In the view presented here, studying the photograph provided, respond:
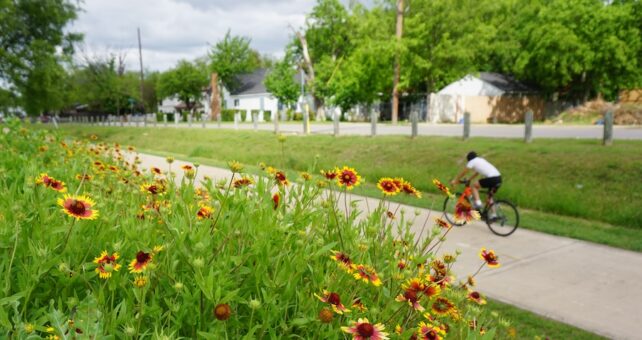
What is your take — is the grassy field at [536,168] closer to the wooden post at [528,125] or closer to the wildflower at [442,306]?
the wooden post at [528,125]

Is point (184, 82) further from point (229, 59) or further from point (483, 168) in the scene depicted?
point (483, 168)

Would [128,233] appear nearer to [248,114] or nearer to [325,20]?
[325,20]

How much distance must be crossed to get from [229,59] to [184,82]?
7833mm

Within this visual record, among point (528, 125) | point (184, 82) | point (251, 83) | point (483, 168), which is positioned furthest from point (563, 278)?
point (184, 82)

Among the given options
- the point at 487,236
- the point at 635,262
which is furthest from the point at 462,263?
the point at 635,262

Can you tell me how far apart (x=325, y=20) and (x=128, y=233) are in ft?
153

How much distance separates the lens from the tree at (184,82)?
64375 mm

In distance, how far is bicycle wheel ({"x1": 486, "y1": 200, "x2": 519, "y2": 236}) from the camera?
263 inches

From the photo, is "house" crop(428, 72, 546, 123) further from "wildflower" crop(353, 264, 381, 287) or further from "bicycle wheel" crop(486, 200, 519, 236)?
"wildflower" crop(353, 264, 381, 287)

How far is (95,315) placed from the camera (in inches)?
55.4

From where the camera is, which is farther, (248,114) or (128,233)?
Result: (248,114)

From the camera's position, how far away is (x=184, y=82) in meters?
64.6

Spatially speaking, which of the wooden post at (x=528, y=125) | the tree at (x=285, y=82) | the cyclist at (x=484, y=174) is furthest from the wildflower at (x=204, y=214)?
the tree at (x=285, y=82)

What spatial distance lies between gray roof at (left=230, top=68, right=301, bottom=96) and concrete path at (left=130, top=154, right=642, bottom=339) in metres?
53.9
